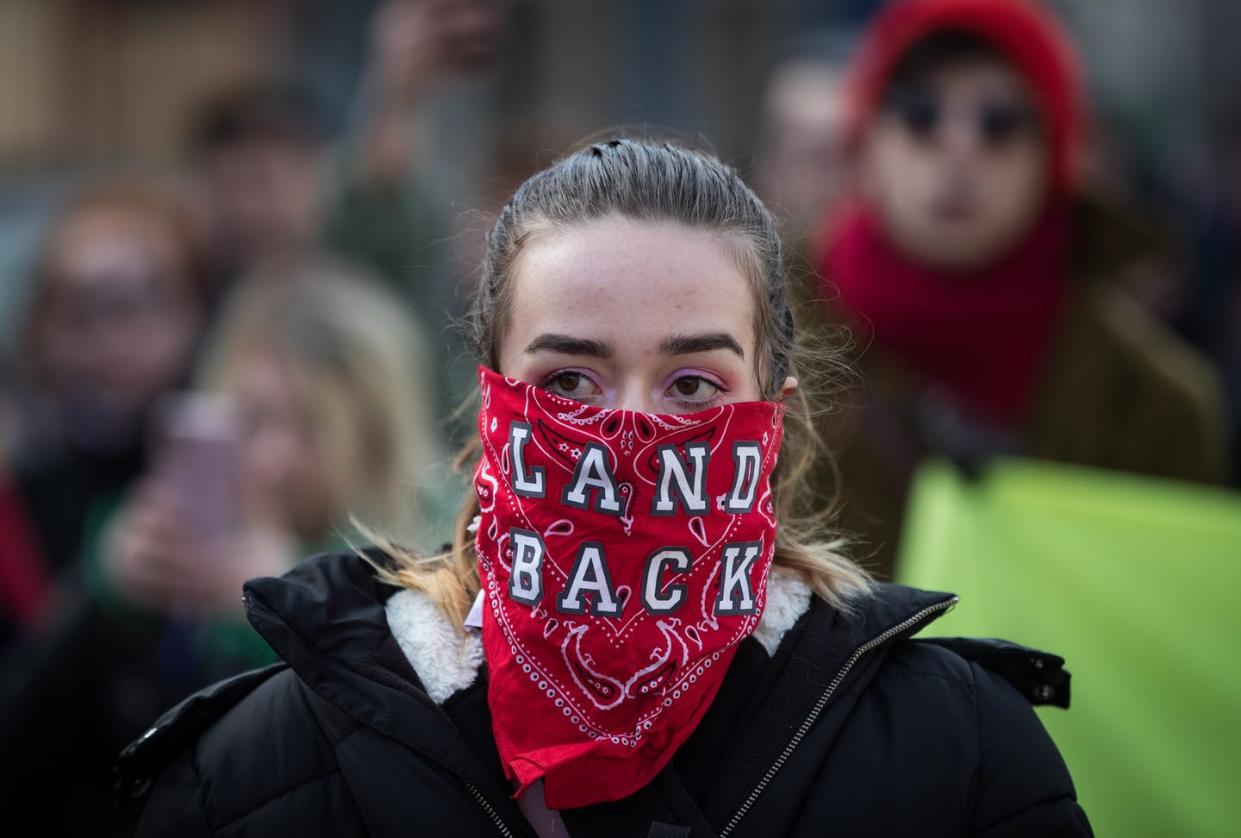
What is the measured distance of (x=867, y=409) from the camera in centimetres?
422

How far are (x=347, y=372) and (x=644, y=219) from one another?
7.86ft

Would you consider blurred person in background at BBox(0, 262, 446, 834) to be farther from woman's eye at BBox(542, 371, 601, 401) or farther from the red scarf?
the red scarf

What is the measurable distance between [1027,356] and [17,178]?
8.44m

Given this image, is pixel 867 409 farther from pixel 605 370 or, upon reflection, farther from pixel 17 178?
pixel 17 178

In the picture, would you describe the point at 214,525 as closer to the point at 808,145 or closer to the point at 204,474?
the point at 204,474

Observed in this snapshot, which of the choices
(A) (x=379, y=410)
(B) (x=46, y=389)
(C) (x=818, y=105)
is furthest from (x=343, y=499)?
(C) (x=818, y=105)

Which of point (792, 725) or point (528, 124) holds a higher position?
point (528, 124)

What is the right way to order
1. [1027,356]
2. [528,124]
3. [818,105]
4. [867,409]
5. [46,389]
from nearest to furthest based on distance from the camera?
[867,409] < [1027,356] < [46,389] < [818,105] < [528,124]

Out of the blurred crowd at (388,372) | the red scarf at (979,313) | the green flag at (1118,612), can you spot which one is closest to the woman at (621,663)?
the blurred crowd at (388,372)

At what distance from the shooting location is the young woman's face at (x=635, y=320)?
2270 millimetres

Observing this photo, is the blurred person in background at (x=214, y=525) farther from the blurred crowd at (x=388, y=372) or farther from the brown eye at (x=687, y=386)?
the brown eye at (x=687, y=386)

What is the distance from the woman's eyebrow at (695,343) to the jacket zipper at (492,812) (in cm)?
66

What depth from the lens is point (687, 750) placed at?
2320 millimetres

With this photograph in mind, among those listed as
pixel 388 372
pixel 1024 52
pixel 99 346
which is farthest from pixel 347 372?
pixel 1024 52
